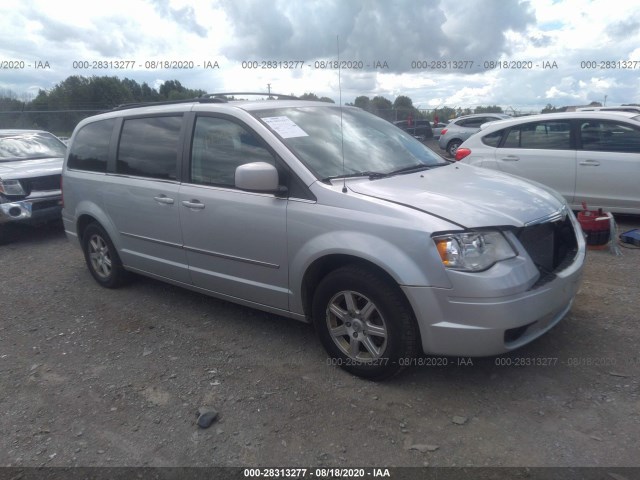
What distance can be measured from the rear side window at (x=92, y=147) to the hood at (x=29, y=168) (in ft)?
8.73

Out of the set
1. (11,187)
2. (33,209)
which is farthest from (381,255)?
(11,187)

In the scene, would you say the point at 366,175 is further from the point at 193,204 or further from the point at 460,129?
the point at 460,129

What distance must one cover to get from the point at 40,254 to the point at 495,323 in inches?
252

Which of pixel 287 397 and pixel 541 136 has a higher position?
pixel 541 136

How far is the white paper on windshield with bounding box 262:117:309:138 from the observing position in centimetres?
377

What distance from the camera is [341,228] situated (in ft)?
10.7

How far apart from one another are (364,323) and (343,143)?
1406mm

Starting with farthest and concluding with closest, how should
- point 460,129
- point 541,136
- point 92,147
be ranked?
1. point 460,129
2. point 541,136
3. point 92,147

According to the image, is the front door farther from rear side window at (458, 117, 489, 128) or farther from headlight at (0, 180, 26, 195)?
rear side window at (458, 117, 489, 128)

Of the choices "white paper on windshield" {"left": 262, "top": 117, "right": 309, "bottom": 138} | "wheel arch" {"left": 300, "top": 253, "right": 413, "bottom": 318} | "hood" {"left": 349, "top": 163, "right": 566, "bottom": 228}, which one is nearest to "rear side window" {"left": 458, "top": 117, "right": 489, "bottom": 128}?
"hood" {"left": 349, "top": 163, "right": 566, "bottom": 228}

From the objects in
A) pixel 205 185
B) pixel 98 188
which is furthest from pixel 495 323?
pixel 98 188

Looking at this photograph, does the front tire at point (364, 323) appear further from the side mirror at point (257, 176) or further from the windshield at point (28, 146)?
the windshield at point (28, 146)

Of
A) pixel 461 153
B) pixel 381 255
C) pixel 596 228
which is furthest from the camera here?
pixel 461 153

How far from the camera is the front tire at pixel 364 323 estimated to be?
3084mm
